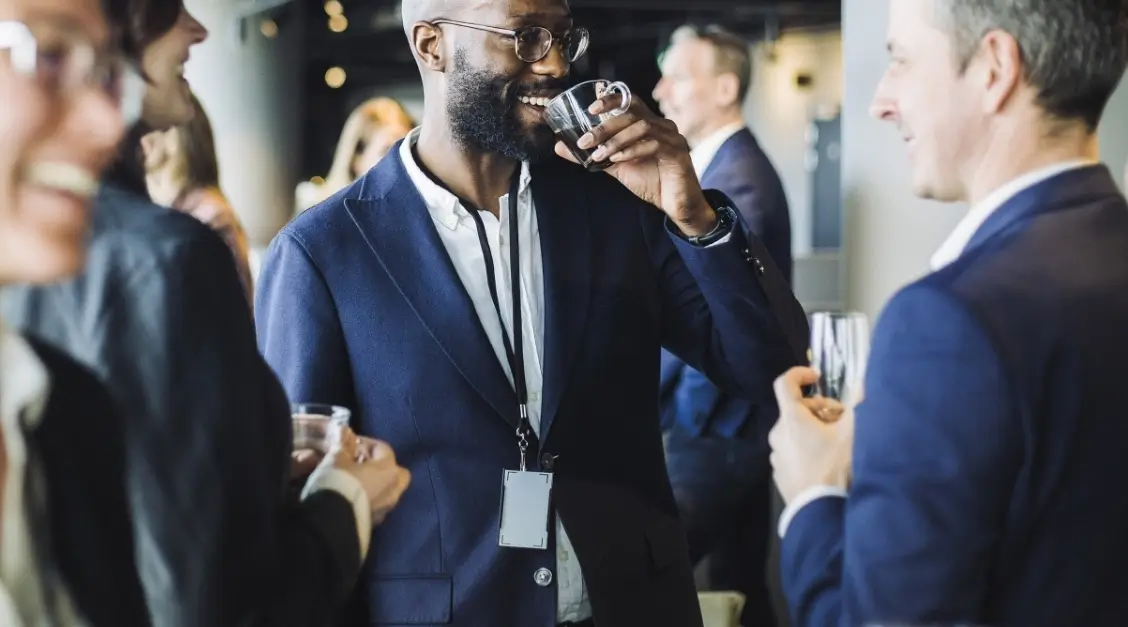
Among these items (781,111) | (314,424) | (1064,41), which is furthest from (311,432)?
(781,111)

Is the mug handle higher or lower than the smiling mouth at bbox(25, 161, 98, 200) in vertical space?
higher

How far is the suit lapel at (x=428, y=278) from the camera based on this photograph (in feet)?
5.52

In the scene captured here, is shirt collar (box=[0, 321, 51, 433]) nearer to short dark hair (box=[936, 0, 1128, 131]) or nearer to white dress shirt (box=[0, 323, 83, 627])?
white dress shirt (box=[0, 323, 83, 627])

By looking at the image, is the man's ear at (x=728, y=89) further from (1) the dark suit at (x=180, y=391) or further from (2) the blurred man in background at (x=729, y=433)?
(1) the dark suit at (x=180, y=391)

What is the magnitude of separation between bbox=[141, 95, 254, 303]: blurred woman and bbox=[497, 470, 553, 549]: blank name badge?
18.6 inches

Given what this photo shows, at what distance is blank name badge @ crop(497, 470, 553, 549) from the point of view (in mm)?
1687

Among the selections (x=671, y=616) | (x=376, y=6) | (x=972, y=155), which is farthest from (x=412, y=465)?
(x=376, y=6)

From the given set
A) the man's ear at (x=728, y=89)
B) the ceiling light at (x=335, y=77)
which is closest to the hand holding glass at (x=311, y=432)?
the man's ear at (x=728, y=89)

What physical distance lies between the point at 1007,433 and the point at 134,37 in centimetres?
103

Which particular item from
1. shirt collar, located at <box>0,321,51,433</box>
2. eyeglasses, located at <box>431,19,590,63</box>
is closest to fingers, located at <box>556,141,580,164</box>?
eyeglasses, located at <box>431,19,590,63</box>

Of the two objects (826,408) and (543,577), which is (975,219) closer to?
(826,408)

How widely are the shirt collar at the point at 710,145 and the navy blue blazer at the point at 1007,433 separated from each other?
798 mm

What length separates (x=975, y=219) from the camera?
1.27 meters

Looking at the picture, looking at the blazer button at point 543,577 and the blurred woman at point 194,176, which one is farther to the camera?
the blazer button at point 543,577
